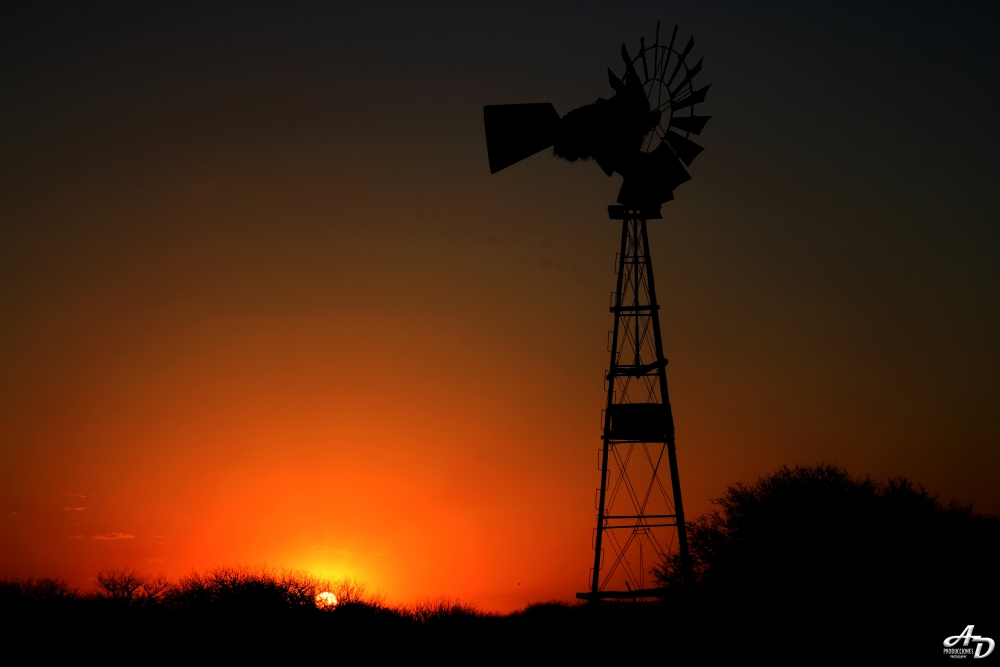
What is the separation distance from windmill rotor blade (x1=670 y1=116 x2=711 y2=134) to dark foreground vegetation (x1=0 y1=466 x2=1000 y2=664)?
34.0ft

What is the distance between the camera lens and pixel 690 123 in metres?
22.5

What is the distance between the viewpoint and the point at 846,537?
25.5 meters

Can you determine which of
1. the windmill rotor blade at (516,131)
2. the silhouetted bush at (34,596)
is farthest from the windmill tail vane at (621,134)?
the silhouetted bush at (34,596)

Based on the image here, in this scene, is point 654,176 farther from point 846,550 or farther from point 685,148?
point 846,550

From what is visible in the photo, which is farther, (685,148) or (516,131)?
(685,148)

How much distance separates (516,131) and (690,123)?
15.6 ft

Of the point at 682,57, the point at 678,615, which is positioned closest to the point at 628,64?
the point at 682,57

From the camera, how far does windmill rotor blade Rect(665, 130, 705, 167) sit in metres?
22.1

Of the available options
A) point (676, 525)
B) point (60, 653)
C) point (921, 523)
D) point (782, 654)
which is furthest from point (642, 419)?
point (60, 653)

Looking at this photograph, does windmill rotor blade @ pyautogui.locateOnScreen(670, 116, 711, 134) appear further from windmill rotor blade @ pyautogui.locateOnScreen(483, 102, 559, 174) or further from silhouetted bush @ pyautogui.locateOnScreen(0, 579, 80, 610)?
silhouetted bush @ pyautogui.locateOnScreen(0, 579, 80, 610)

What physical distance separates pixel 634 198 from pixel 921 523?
43.2ft

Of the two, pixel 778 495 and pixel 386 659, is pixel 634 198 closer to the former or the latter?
pixel 386 659

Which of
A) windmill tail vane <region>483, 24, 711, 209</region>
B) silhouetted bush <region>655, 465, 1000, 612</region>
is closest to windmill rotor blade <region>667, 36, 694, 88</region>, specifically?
windmill tail vane <region>483, 24, 711, 209</region>

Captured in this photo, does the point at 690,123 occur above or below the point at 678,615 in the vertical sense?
above
